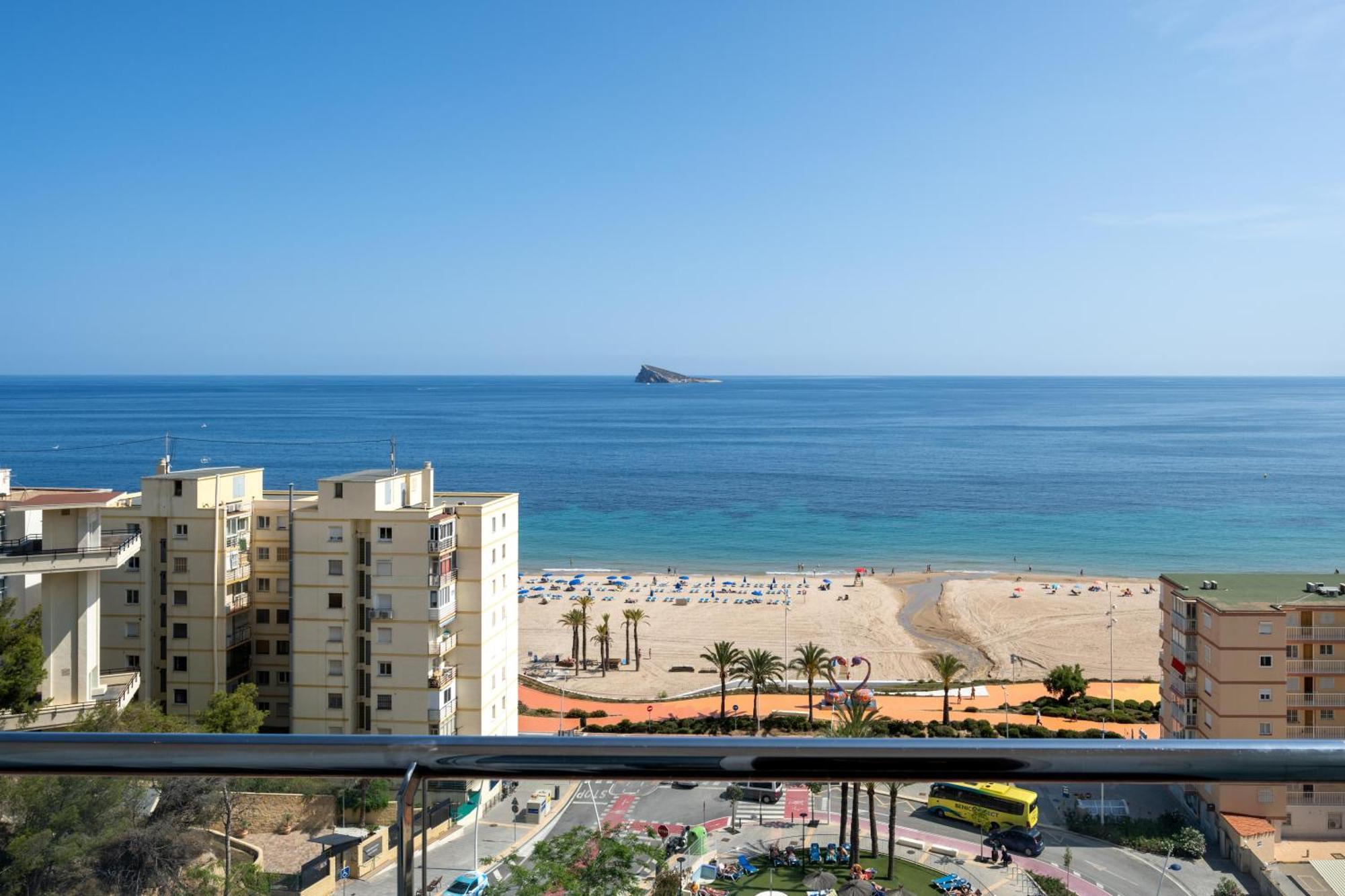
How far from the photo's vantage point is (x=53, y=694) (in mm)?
12828

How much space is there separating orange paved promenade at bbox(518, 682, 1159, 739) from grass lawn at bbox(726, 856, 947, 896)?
16616 millimetres

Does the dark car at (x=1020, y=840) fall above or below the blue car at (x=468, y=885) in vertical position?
above

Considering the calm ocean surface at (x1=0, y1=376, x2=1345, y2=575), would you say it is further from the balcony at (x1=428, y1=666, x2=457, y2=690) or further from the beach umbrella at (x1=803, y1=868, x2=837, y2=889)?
the beach umbrella at (x1=803, y1=868, x2=837, y2=889)

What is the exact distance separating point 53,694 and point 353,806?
1421cm

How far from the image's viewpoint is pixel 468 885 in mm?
1261

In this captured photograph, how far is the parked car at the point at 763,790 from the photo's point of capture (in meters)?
1.19

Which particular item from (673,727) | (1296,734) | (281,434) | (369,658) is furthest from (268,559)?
(281,434)

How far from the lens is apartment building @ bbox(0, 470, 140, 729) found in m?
12.8

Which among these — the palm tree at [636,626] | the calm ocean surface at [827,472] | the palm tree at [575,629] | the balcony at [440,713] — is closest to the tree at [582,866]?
the balcony at [440,713]

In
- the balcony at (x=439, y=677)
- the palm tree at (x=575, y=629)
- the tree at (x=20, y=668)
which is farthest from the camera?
the palm tree at (x=575, y=629)

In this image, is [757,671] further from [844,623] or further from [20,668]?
[844,623]

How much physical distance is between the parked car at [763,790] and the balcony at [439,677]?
44.0 ft

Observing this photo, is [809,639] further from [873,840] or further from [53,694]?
[873,840]

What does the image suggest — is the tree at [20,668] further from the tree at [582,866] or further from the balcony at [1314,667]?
the balcony at [1314,667]
